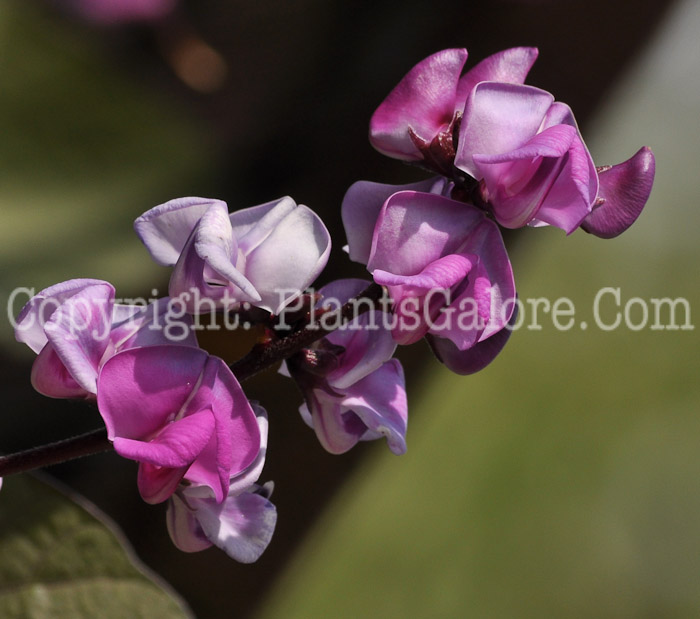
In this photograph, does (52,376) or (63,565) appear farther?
(63,565)

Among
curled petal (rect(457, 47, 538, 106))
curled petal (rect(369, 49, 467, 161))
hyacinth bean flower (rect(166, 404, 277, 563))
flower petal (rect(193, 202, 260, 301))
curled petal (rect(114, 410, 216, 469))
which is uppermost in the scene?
curled petal (rect(457, 47, 538, 106))

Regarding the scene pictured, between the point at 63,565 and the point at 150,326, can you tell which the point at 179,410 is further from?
the point at 63,565

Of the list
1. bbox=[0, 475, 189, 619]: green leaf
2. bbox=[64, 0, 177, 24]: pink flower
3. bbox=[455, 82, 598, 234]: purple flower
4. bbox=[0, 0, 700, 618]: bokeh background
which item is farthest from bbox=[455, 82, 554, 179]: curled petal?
bbox=[64, 0, 177, 24]: pink flower

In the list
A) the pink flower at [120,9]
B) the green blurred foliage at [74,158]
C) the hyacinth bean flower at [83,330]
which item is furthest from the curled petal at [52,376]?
the pink flower at [120,9]

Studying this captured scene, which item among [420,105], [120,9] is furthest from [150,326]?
[120,9]

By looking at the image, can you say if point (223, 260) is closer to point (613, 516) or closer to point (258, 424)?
point (258, 424)

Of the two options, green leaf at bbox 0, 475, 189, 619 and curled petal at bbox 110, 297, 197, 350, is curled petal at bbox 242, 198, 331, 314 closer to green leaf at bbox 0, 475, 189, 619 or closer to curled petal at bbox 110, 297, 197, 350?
curled petal at bbox 110, 297, 197, 350

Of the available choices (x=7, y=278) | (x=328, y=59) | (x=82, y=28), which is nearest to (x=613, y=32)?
(x=328, y=59)
